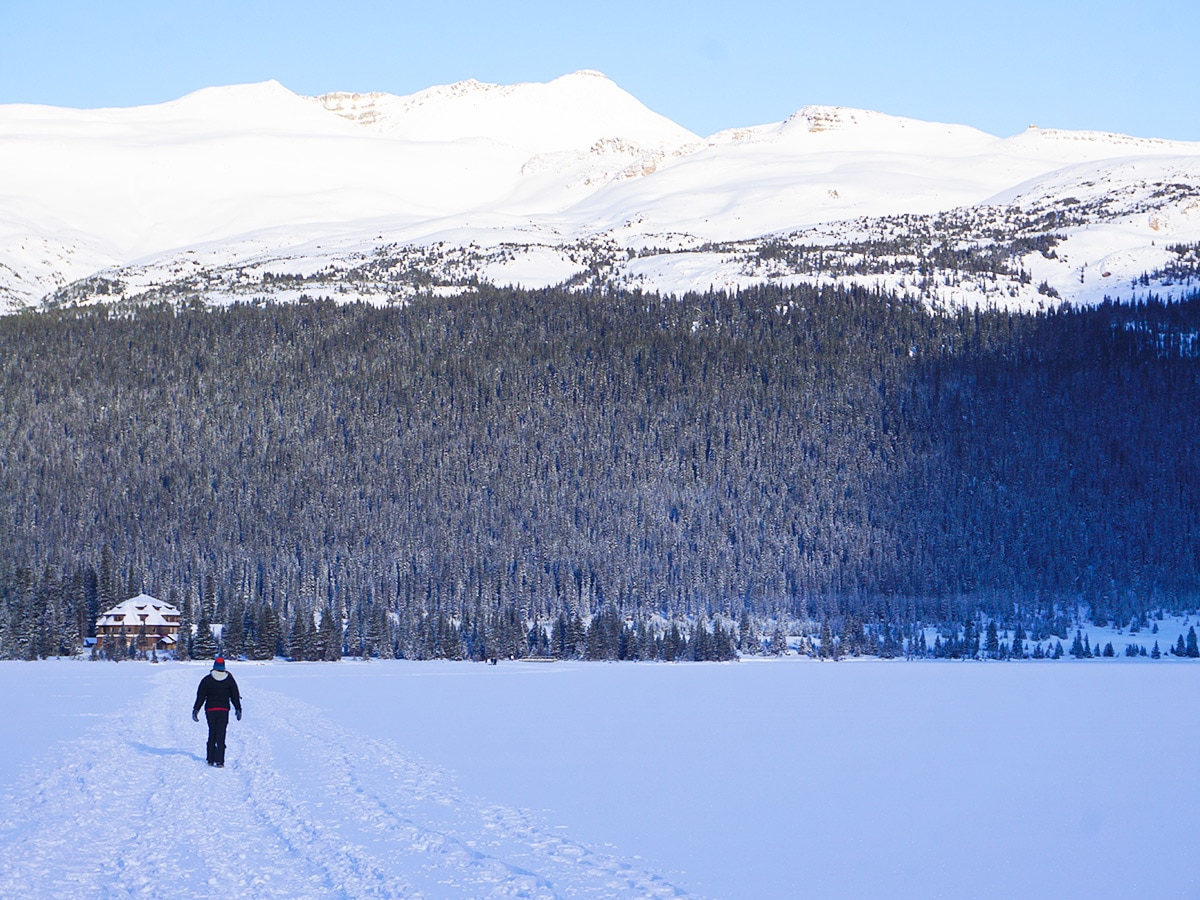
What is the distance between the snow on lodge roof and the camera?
95.2 m

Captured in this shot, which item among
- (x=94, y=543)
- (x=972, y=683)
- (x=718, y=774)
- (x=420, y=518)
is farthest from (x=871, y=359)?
(x=718, y=774)

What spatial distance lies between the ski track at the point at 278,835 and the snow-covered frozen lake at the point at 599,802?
2.2 inches

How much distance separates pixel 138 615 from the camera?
9725cm

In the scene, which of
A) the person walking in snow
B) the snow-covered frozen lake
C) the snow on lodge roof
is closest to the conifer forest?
the snow on lodge roof

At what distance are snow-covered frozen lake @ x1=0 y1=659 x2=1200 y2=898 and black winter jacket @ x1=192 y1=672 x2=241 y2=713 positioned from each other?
3.64 feet

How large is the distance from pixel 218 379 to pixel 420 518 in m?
49.8

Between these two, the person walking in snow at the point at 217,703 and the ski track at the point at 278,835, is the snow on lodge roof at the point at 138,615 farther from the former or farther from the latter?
the person walking in snow at the point at 217,703

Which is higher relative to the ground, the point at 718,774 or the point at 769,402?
the point at 769,402

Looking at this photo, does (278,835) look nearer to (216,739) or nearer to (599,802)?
(599,802)

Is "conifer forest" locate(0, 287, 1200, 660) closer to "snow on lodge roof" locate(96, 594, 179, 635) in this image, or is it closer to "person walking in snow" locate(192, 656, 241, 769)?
"snow on lodge roof" locate(96, 594, 179, 635)

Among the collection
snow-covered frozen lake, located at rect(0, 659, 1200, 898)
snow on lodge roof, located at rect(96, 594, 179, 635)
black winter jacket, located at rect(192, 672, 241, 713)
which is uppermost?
black winter jacket, located at rect(192, 672, 241, 713)

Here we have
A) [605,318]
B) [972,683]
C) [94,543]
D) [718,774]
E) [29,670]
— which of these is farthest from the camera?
[605,318]

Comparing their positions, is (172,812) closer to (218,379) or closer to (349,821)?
(349,821)

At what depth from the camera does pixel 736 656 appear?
100188 mm
